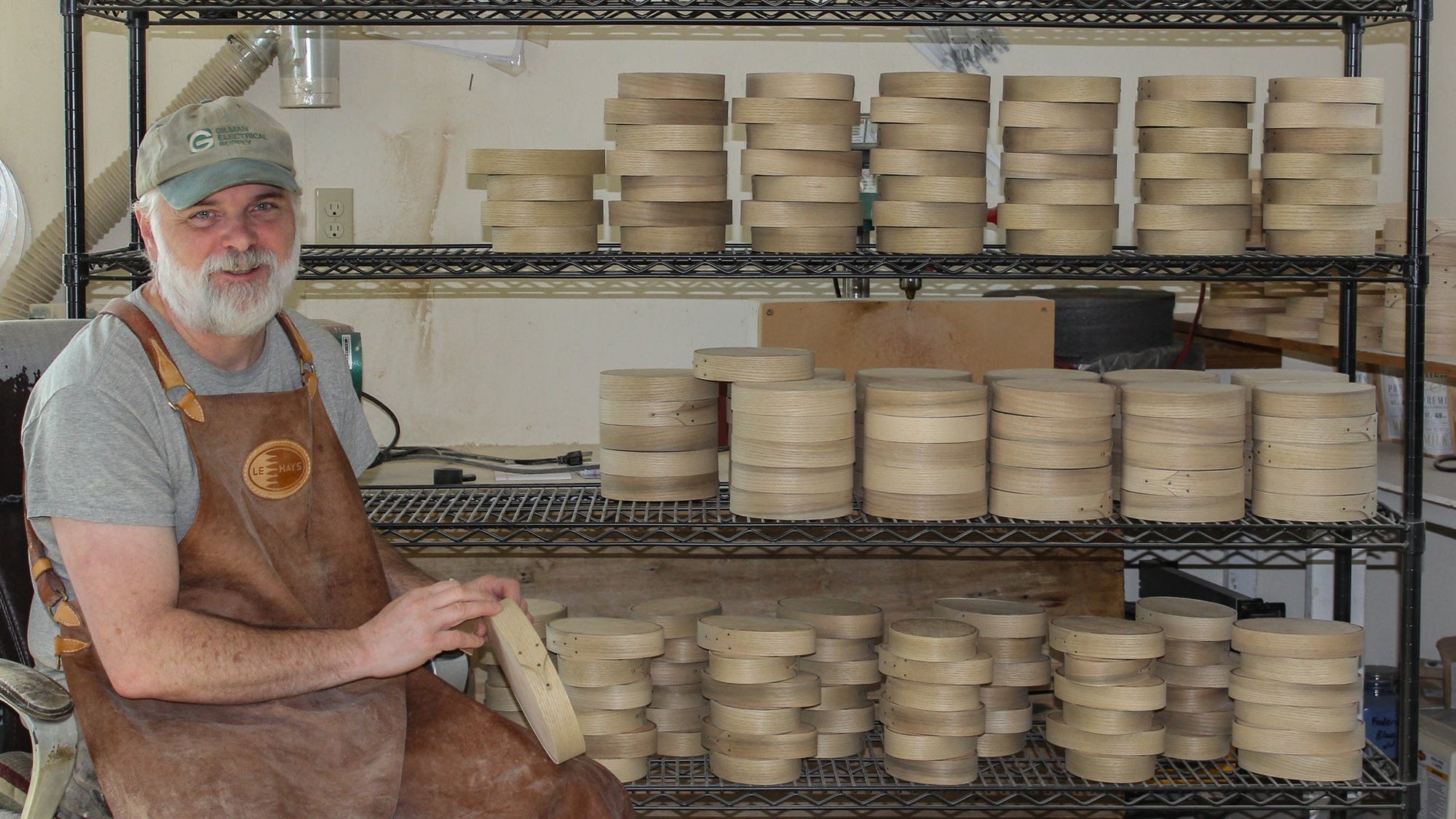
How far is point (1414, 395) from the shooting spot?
274cm

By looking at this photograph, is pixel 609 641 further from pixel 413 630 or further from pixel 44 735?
pixel 44 735

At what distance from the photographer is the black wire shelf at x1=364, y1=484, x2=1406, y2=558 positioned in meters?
2.68

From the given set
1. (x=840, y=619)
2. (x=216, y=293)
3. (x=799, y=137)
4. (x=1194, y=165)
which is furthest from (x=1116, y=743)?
(x=216, y=293)

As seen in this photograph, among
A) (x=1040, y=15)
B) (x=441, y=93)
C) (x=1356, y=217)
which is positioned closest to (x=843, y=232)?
(x=1040, y=15)

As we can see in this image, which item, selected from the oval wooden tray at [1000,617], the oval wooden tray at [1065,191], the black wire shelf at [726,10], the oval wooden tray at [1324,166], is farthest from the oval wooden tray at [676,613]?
the oval wooden tray at [1324,166]

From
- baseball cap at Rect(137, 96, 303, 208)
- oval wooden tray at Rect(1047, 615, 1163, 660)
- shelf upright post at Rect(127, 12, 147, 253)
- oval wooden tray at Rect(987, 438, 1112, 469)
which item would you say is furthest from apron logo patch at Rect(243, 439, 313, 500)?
oval wooden tray at Rect(1047, 615, 1163, 660)

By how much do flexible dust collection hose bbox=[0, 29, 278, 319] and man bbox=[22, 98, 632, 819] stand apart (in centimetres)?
175

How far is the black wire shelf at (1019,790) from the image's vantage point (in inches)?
110

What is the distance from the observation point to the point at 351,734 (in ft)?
6.84

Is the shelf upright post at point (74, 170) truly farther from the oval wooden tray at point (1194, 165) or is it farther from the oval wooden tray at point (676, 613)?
the oval wooden tray at point (1194, 165)

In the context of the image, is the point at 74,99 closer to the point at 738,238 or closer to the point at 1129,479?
the point at 738,238

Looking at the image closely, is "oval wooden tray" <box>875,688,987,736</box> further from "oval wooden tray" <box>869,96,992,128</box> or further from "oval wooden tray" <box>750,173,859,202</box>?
"oval wooden tray" <box>869,96,992,128</box>

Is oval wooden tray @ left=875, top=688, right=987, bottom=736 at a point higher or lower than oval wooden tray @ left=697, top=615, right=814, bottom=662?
lower

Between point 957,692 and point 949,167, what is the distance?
3.49ft
